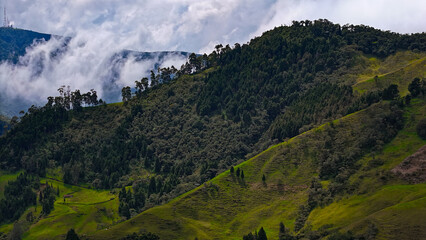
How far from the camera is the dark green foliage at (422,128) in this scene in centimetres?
15025

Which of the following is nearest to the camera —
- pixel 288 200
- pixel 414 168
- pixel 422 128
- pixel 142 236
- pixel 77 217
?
pixel 142 236

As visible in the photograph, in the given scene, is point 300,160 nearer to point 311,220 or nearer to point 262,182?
point 262,182

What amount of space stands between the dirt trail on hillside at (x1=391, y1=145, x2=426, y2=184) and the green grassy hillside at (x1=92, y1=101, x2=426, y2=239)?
3508 millimetres

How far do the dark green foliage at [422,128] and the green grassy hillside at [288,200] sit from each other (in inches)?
88.5

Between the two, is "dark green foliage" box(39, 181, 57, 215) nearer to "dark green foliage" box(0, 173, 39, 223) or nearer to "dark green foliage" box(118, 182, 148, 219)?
"dark green foliage" box(0, 173, 39, 223)

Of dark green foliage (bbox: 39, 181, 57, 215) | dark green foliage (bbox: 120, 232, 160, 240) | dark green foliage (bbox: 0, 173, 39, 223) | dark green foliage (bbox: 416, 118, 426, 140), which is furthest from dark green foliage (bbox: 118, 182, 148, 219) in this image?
dark green foliage (bbox: 416, 118, 426, 140)

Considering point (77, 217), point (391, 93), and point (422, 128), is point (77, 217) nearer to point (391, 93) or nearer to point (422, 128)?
point (422, 128)

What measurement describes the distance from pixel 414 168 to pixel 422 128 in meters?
26.4

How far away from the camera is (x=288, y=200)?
500ft

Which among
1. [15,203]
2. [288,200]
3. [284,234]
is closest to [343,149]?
[288,200]

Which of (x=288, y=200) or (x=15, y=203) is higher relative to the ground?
(x=15, y=203)

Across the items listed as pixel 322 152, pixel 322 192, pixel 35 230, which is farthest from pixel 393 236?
pixel 35 230

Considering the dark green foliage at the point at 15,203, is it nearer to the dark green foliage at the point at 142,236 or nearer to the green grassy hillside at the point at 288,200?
the green grassy hillside at the point at 288,200

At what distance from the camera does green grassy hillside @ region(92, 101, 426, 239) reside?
11519 centimetres
